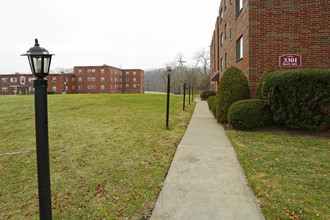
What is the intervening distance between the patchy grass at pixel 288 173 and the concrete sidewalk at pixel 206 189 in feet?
0.78

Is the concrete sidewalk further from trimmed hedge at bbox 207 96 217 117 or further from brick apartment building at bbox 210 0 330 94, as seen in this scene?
trimmed hedge at bbox 207 96 217 117

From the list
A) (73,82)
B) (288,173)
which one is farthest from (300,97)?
(73,82)

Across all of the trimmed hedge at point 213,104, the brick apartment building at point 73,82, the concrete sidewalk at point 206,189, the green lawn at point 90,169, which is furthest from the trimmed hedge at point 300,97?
the brick apartment building at point 73,82

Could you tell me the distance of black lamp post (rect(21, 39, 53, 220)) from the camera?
227 centimetres

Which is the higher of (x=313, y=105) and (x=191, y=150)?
(x=313, y=105)

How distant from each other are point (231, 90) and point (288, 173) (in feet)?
17.9

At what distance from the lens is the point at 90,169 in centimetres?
452

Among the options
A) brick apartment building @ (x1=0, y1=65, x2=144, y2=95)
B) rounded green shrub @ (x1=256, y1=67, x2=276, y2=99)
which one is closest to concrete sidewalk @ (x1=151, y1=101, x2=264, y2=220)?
rounded green shrub @ (x1=256, y1=67, x2=276, y2=99)

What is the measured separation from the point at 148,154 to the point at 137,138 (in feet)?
5.33

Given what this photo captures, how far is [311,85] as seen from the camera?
21.5 feet

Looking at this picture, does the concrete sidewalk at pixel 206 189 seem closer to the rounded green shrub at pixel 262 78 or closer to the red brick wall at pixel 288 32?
the rounded green shrub at pixel 262 78

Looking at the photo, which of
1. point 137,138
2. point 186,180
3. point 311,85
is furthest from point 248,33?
point 186,180

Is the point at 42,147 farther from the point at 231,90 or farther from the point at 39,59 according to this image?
the point at 231,90

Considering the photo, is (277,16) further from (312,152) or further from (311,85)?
(312,152)
